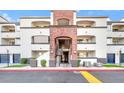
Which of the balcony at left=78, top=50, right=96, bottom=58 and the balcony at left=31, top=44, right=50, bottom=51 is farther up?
the balcony at left=31, top=44, right=50, bottom=51

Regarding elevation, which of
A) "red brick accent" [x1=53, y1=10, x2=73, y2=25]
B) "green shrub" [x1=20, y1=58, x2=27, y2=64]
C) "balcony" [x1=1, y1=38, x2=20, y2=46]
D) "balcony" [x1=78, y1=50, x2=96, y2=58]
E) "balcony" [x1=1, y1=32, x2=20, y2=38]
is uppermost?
"red brick accent" [x1=53, y1=10, x2=73, y2=25]

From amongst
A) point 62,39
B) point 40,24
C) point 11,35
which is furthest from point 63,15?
point 11,35

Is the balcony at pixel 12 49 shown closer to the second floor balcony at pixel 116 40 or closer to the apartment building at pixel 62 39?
the apartment building at pixel 62 39

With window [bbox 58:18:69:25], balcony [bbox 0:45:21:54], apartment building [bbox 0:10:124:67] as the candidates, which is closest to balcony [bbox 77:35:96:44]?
apartment building [bbox 0:10:124:67]

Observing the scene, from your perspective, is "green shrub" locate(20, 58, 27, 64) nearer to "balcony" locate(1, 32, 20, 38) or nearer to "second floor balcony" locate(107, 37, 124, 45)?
"balcony" locate(1, 32, 20, 38)

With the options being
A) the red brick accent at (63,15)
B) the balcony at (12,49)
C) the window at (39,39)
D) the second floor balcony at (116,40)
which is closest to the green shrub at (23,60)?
the balcony at (12,49)

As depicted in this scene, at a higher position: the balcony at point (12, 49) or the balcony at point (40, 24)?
the balcony at point (40, 24)

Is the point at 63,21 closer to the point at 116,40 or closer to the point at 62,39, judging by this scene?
the point at 62,39

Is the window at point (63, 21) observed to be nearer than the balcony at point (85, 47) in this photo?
Yes

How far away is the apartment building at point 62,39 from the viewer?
16112 mm

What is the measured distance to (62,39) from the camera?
1530 cm

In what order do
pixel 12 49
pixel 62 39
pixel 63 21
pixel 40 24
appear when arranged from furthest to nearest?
pixel 40 24 → pixel 12 49 → pixel 63 21 → pixel 62 39

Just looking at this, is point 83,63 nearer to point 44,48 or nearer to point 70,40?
point 70,40

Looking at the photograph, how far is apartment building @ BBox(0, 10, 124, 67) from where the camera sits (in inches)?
634
